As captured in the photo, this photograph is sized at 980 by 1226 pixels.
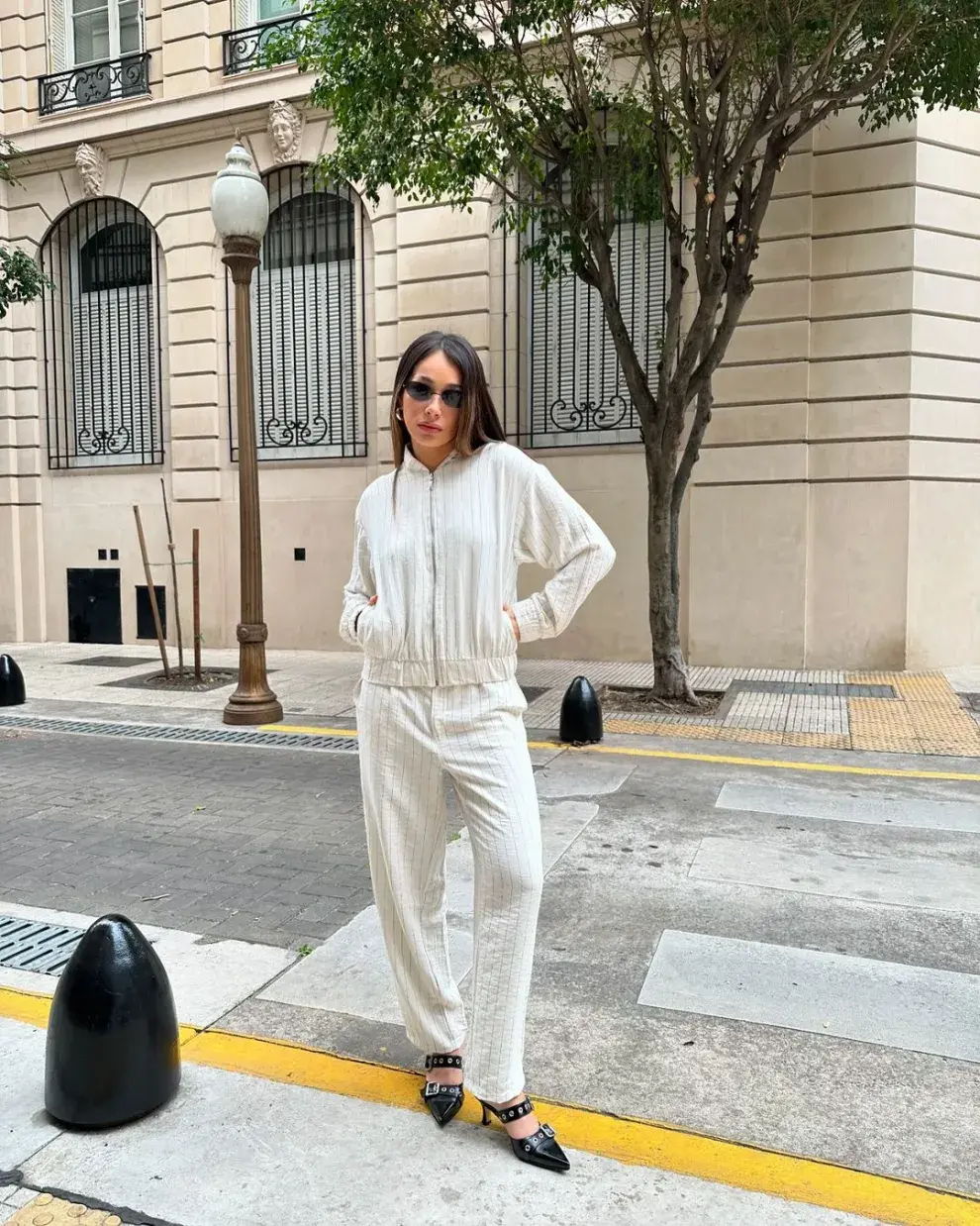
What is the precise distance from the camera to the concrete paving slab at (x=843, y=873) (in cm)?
437

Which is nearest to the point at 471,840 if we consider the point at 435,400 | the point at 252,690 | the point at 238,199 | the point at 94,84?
the point at 435,400

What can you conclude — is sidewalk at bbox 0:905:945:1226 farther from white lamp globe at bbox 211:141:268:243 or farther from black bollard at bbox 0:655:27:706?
black bollard at bbox 0:655:27:706

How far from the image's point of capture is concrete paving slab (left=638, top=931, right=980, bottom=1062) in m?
3.18

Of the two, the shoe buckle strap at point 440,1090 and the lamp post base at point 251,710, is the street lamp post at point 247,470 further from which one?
the shoe buckle strap at point 440,1090

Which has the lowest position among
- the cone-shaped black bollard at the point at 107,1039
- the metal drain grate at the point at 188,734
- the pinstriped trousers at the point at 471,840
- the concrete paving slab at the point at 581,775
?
the metal drain grate at the point at 188,734

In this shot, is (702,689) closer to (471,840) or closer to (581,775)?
(581,775)

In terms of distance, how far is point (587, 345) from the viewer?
1196 cm

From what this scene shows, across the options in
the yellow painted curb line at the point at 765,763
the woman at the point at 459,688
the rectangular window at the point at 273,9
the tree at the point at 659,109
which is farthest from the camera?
the rectangular window at the point at 273,9

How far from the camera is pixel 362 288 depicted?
13055 mm

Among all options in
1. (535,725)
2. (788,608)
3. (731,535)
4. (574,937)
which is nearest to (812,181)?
(731,535)

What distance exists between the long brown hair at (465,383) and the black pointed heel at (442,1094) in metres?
1.70


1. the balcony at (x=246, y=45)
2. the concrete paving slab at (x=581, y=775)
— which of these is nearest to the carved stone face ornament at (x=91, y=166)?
the balcony at (x=246, y=45)

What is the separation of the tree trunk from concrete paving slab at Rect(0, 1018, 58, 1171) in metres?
6.72

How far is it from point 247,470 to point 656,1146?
23.6 ft
